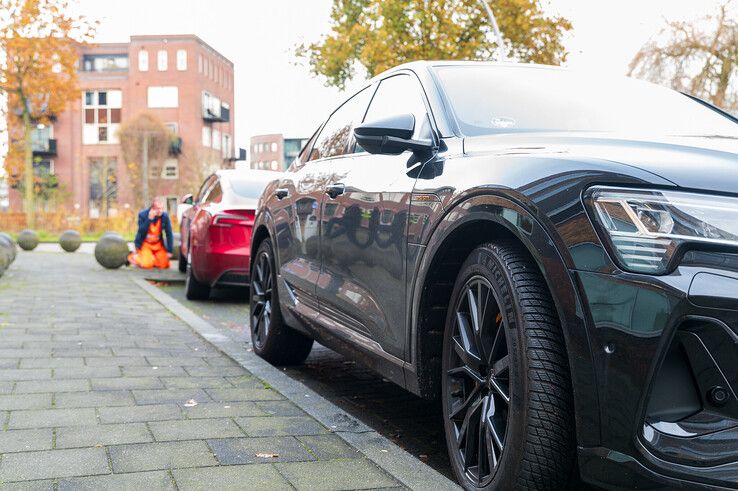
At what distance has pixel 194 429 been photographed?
3803 millimetres

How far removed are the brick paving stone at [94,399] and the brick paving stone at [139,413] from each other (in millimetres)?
108

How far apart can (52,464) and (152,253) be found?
11.9 metres

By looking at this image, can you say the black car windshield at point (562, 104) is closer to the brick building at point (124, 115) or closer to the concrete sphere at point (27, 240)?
the concrete sphere at point (27, 240)

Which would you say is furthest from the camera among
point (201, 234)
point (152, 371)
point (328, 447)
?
point (201, 234)

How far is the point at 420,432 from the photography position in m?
4.14

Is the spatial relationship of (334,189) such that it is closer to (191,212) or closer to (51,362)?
(51,362)

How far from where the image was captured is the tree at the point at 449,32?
22.4 metres

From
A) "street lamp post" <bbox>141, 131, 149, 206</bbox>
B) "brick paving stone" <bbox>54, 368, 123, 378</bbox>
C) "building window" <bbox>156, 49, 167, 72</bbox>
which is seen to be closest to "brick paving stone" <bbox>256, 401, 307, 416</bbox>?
"brick paving stone" <bbox>54, 368, 123, 378</bbox>

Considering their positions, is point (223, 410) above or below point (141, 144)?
below

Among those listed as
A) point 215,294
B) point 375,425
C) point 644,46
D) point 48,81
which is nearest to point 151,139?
point 48,81

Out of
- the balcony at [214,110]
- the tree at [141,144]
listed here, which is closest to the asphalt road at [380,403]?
the tree at [141,144]

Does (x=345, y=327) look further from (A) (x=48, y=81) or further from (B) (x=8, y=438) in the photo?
(A) (x=48, y=81)

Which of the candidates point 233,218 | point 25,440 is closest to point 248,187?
point 233,218

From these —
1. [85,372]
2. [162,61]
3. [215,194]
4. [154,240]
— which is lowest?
[154,240]
